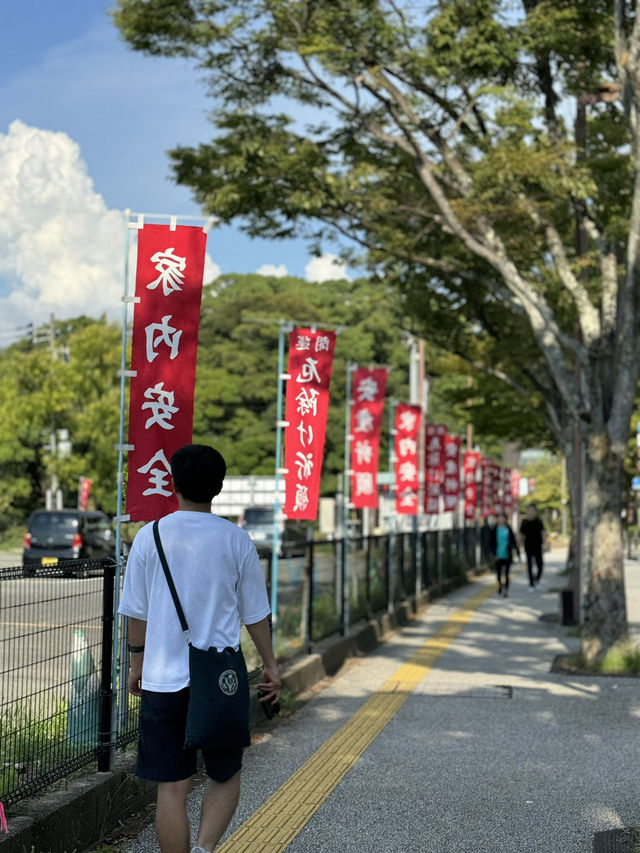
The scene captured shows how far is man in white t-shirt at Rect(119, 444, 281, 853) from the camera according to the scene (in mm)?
3766

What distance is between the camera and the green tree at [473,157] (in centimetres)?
1162

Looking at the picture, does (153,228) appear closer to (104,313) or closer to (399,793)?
(399,793)

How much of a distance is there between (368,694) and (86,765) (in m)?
4.69

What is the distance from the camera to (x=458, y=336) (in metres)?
19.5

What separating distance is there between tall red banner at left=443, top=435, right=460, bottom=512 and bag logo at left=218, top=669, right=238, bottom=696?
72.7 feet

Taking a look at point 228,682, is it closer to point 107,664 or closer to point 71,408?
point 107,664

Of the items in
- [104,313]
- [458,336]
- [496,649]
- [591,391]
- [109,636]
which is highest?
[104,313]

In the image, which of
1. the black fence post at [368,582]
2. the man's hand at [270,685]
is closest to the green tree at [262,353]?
the black fence post at [368,582]

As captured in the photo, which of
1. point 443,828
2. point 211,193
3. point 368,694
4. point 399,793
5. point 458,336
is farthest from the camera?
point 458,336

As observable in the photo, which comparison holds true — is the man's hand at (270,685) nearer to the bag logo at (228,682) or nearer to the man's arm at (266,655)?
the man's arm at (266,655)

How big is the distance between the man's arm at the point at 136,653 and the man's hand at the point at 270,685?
1.45 ft

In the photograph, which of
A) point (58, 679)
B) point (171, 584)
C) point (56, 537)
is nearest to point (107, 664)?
point (58, 679)

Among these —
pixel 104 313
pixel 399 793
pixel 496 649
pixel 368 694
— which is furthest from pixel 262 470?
pixel 399 793

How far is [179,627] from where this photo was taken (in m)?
3.78
